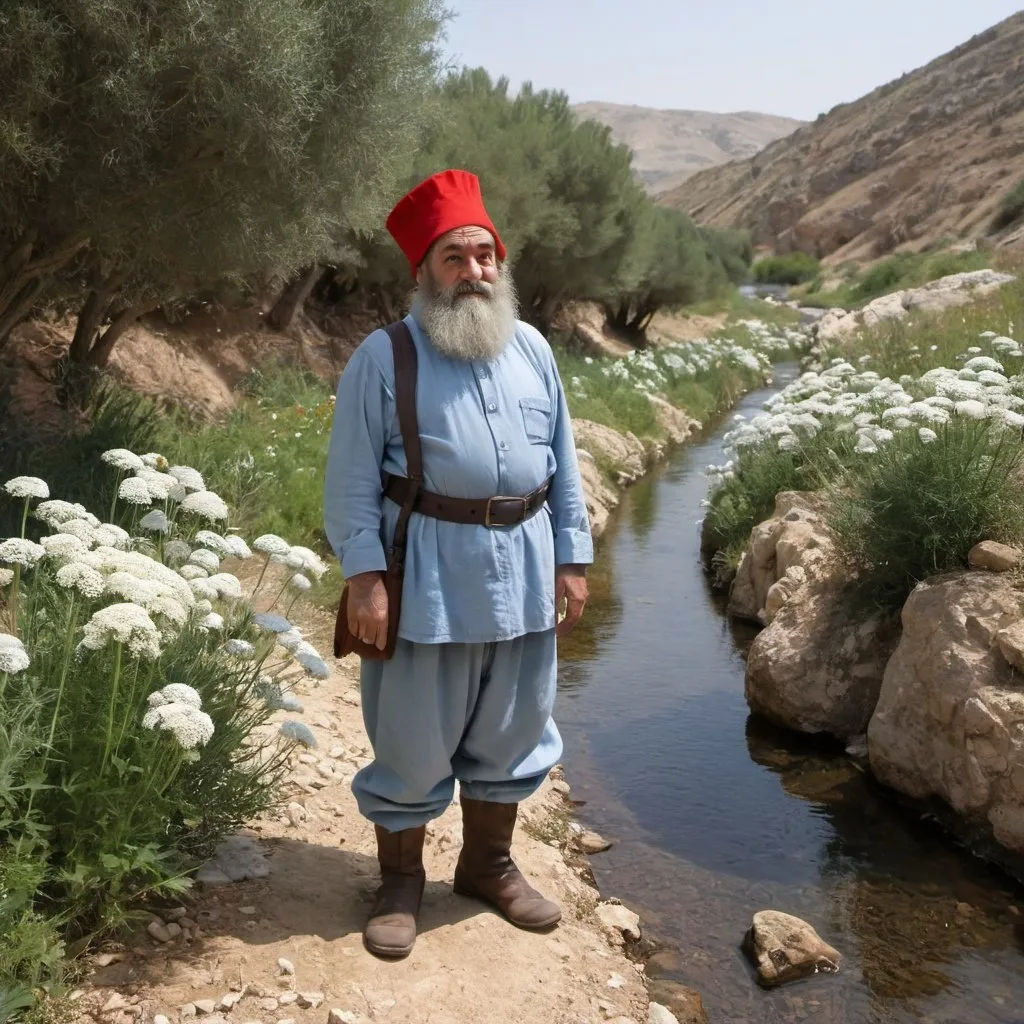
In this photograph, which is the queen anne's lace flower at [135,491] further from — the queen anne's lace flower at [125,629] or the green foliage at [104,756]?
the queen anne's lace flower at [125,629]

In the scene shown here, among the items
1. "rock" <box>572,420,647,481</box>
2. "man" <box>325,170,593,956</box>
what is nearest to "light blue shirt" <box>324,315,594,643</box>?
"man" <box>325,170,593,956</box>

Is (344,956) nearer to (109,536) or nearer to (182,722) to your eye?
(182,722)

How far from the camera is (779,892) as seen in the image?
16.2ft

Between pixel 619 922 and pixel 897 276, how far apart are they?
40.0 m

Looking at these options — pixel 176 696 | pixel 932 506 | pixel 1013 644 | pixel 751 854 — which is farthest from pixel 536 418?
pixel 932 506

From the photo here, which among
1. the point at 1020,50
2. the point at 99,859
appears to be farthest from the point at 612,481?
the point at 1020,50

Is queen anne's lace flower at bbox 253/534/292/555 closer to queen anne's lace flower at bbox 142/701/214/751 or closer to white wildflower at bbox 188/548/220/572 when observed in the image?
white wildflower at bbox 188/548/220/572

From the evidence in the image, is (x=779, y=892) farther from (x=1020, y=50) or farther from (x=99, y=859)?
(x=1020, y=50)

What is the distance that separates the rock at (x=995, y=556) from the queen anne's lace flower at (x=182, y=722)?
13.6 feet

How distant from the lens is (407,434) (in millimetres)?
3430

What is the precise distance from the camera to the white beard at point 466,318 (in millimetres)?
3510

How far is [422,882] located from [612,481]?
9.93 meters

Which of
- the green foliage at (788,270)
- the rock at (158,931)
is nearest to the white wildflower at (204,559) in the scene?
the rock at (158,931)

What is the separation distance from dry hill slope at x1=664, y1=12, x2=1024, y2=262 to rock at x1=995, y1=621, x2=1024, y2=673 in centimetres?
4873
